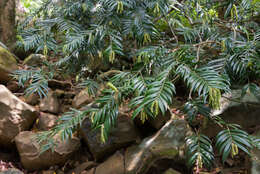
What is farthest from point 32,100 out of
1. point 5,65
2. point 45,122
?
point 5,65

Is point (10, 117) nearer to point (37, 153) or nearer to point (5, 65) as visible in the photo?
point (37, 153)

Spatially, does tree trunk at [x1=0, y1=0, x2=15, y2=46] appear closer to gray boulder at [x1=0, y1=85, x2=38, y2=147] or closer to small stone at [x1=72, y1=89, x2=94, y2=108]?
gray boulder at [x1=0, y1=85, x2=38, y2=147]

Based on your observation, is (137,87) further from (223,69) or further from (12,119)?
(12,119)

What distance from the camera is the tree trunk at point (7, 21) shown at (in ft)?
11.3

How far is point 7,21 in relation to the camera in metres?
3.51

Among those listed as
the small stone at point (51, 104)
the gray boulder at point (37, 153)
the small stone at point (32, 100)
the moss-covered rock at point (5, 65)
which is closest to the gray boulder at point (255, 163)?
the gray boulder at point (37, 153)

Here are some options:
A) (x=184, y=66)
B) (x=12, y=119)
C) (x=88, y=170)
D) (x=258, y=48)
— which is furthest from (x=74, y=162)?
(x=258, y=48)

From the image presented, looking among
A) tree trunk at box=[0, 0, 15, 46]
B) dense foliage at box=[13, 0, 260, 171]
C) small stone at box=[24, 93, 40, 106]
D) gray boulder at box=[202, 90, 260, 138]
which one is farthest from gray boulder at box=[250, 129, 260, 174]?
tree trunk at box=[0, 0, 15, 46]

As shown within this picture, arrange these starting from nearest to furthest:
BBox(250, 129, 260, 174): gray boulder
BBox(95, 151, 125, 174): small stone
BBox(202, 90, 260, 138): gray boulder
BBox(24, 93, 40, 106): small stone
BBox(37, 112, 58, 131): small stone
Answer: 1. BBox(250, 129, 260, 174): gray boulder
2. BBox(95, 151, 125, 174): small stone
3. BBox(202, 90, 260, 138): gray boulder
4. BBox(37, 112, 58, 131): small stone
5. BBox(24, 93, 40, 106): small stone

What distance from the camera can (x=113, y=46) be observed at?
1429 mm

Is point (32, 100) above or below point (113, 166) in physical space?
above

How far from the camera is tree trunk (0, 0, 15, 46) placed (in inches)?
136

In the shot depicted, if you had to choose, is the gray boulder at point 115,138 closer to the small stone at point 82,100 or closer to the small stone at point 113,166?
the small stone at point 113,166

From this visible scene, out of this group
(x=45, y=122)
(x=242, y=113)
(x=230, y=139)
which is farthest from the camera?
(x=45, y=122)
